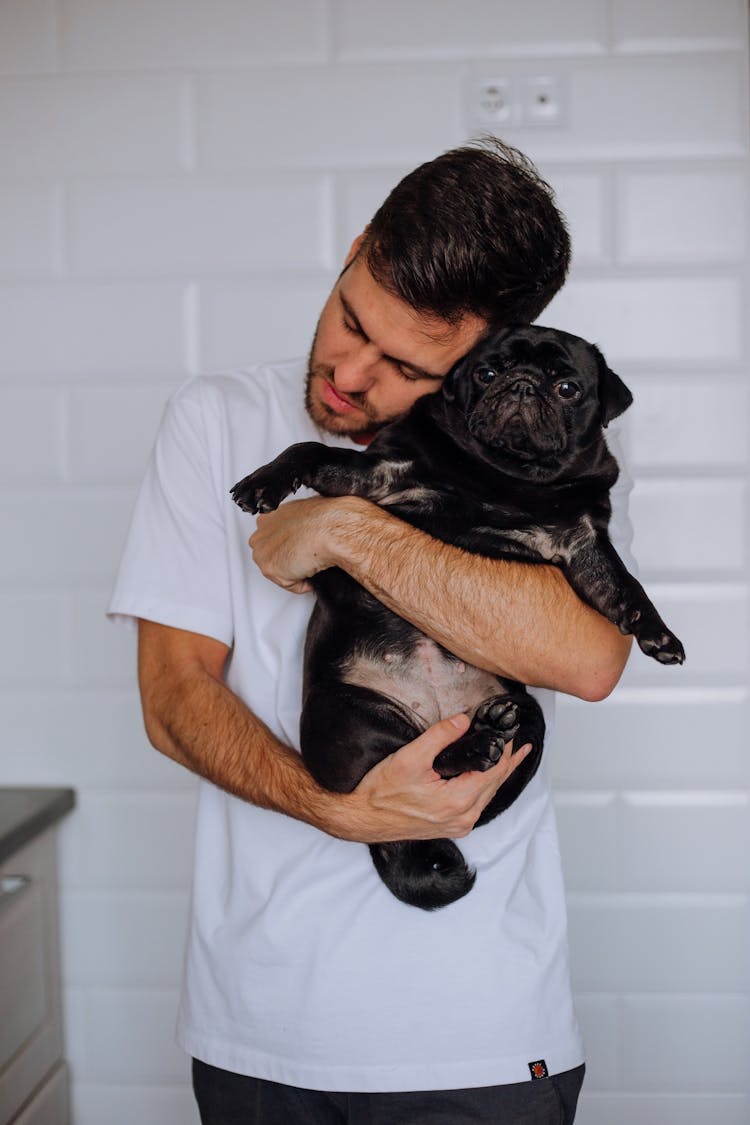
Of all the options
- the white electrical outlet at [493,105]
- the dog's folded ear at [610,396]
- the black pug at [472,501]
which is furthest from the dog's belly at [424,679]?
the white electrical outlet at [493,105]

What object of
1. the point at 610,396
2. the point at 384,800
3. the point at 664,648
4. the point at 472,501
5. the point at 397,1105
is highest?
the point at 610,396

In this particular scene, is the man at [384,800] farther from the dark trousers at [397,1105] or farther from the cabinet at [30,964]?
the cabinet at [30,964]

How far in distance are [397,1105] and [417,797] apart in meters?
0.32

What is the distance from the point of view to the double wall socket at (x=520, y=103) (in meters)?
1.89

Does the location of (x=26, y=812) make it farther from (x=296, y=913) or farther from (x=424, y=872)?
(x=424, y=872)

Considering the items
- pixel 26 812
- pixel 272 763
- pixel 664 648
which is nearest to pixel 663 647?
pixel 664 648

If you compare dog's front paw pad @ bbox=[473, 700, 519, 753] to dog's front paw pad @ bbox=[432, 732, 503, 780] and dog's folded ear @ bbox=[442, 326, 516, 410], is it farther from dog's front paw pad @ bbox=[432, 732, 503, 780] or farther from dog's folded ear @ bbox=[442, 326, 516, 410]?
dog's folded ear @ bbox=[442, 326, 516, 410]

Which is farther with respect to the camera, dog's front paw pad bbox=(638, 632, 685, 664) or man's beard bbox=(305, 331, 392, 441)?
man's beard bbox=(305, 331, 392, 441)

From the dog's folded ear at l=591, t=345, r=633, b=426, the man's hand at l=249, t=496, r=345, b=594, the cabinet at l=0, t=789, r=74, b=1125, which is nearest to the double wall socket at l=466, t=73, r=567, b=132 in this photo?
the dog's folded ear at l=591, t=345, r=633, b=426

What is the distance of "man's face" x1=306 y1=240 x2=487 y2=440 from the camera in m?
1.24

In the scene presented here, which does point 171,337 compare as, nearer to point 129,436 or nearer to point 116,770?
point 129,436

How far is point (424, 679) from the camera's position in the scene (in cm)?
129

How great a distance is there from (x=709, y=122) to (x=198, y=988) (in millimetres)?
1487

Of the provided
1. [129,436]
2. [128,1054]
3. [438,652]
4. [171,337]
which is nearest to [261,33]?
[171,337]
